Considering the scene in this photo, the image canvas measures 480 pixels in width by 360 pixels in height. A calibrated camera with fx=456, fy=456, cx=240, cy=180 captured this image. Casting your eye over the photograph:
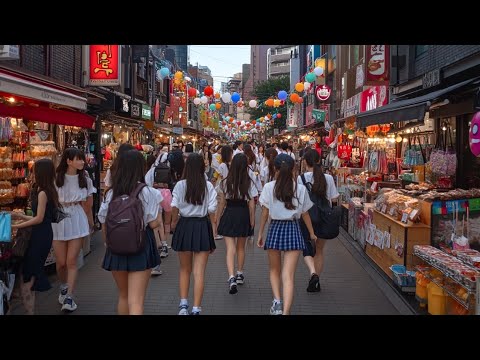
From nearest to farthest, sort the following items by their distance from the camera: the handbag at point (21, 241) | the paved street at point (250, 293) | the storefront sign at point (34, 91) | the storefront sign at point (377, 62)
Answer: the handbag at point (21, 241), the paved street at point (250, 293), the storefront sign at point (34, 91), the storefront sign at point (377, 62)

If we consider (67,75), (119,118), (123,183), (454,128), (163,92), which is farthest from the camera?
(163,92)

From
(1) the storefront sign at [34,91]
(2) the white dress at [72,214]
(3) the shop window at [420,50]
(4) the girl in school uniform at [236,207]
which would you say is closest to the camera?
(2) the white dress at [72,214]

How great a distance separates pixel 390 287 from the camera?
258 inches

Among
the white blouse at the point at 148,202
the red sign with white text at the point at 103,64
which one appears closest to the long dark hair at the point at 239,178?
the white blouse at the point at 148,202

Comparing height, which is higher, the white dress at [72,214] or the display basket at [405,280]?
the white dress at [72,214]

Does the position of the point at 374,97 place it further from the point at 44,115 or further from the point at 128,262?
the point at 128,262

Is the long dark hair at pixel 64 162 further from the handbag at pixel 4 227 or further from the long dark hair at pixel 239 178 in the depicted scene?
the long dark hair at pixel 239 178

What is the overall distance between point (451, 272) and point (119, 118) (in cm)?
1365

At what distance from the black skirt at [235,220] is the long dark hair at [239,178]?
0.18m

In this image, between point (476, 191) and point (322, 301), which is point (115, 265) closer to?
point (322, 301)

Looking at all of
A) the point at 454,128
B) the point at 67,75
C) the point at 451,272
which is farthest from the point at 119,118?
the point at 451,272

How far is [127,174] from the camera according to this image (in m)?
4.15

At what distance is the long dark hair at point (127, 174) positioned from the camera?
13.5 ft

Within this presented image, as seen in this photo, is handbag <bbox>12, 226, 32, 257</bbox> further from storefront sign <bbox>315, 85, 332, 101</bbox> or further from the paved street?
storefront sign <bbox>315, 85, 332, 101</bbox>
